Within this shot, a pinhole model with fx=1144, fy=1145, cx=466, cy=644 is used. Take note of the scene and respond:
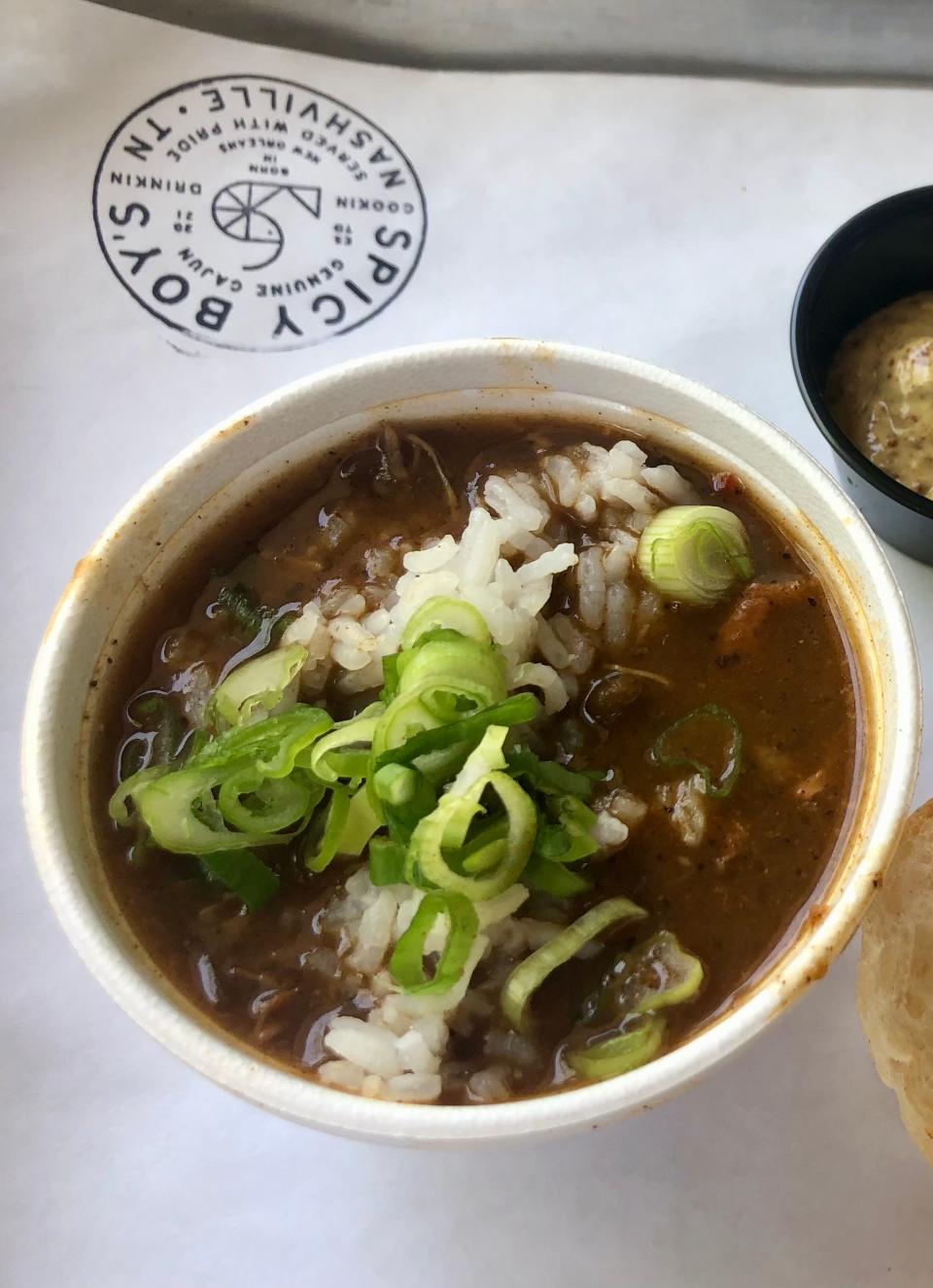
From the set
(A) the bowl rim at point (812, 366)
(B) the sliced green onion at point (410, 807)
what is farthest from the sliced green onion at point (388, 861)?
(A) the bowl rim at point (812, 366)

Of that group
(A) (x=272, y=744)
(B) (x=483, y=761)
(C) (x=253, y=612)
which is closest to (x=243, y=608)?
(C) (x=253, y=612)

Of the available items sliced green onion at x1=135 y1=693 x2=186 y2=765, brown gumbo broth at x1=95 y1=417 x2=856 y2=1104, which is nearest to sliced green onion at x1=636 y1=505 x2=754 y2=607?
brown gumbo broth at x1=95 y1=417 x2=856 y2=1104

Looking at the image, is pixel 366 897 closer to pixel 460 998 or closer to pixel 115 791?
pixel 460 998

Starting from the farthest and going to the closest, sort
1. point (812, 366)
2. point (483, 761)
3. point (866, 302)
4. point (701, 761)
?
point (866, 302)
point (812, 366)
point (701, 761)
point (483, 761)


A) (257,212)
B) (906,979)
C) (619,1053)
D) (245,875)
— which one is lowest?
(906,979)

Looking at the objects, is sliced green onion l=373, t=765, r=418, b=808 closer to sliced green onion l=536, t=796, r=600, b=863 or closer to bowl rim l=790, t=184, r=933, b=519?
sliced green onion l=536, t=796, r=600, b=863

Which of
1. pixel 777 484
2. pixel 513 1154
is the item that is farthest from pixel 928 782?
pixel 513 1154

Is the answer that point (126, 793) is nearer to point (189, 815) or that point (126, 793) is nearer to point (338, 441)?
point (189, 815)
